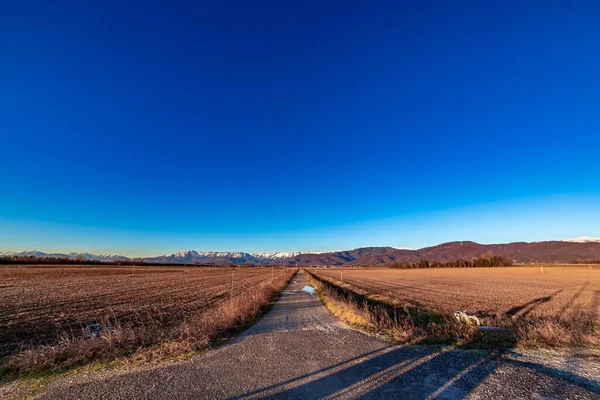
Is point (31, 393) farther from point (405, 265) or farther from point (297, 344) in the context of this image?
point (405, 265)

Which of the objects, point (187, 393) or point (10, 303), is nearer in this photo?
point (187, 393)

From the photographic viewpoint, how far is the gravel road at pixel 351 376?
206 inches

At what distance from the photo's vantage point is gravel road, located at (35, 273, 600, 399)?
5.23 metres

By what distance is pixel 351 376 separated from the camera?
6078mm

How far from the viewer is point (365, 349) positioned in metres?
8.02

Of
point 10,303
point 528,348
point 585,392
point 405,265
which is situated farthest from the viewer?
point 405,265

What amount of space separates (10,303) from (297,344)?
71.4 ft

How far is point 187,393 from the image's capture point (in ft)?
17.4

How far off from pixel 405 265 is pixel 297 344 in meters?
164

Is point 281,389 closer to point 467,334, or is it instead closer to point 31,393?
point 31,393

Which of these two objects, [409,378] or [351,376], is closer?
[409,378]

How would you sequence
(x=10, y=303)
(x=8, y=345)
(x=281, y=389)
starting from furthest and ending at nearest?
(x=10, y=303), (x=8, y=345), (x=281, y=389)

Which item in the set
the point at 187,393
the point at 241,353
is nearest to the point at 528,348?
the point at 241,353

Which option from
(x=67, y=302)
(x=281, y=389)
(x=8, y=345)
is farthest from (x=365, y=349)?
(x=67, y=302)
